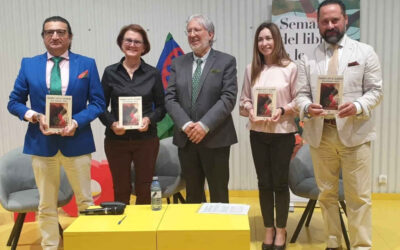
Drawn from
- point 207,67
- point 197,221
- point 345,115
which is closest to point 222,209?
point 197,221

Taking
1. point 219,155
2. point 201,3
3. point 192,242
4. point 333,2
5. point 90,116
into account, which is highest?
point 201,3

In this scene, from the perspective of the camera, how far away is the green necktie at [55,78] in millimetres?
2779

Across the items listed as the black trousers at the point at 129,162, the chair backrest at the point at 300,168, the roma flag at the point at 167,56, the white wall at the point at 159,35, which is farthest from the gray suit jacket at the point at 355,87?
the roma flag at the point at 167,56

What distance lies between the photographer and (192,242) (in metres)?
1.91

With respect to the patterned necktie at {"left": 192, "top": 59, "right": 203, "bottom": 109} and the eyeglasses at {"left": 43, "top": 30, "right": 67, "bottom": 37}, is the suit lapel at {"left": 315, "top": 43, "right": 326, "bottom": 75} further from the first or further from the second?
the eyeglasses at {"left": 43, "top": 30, "right": 67, "bottom": 37}

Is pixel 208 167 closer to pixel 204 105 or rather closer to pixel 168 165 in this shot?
pixel 204 105

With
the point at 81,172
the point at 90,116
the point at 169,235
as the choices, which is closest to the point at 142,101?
the point at 90,116

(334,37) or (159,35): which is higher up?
(159,35)

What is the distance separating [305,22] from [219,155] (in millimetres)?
2222

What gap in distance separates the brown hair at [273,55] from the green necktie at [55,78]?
146 cm

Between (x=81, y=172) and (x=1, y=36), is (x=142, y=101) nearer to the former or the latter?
(x=81, y=172)

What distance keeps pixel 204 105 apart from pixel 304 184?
1.21 m

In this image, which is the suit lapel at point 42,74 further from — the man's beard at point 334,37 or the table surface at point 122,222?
the man's beard at point 334,37

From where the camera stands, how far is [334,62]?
8.75ft
